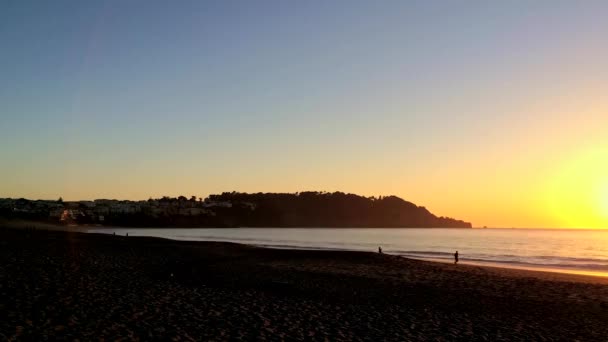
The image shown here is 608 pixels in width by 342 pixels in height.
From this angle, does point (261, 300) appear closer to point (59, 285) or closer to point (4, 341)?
point (59, 285)

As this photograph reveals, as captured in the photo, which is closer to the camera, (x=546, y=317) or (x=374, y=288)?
(x=546, y=317)

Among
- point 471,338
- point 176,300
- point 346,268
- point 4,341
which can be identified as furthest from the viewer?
point 346,268

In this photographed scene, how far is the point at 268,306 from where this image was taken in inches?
786

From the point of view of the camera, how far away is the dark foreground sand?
595 inches

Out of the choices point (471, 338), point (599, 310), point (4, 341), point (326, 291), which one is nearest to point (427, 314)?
point (471, 338)

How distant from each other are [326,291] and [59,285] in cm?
1231

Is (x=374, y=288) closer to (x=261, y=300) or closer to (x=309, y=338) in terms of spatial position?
(x=261, y=300)

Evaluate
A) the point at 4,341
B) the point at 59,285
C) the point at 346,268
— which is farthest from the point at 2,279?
the point at 346,268

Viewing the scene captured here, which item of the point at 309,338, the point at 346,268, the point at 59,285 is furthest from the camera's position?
the point at 346,268

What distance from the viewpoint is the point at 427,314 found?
798 inches

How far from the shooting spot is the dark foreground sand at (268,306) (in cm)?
1512

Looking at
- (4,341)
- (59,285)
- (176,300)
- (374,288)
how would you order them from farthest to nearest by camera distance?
(374,288)
(59,285)
(176,300)
(4,341)

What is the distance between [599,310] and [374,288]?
1071 centimetres

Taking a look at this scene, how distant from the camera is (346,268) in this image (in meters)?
41.1
